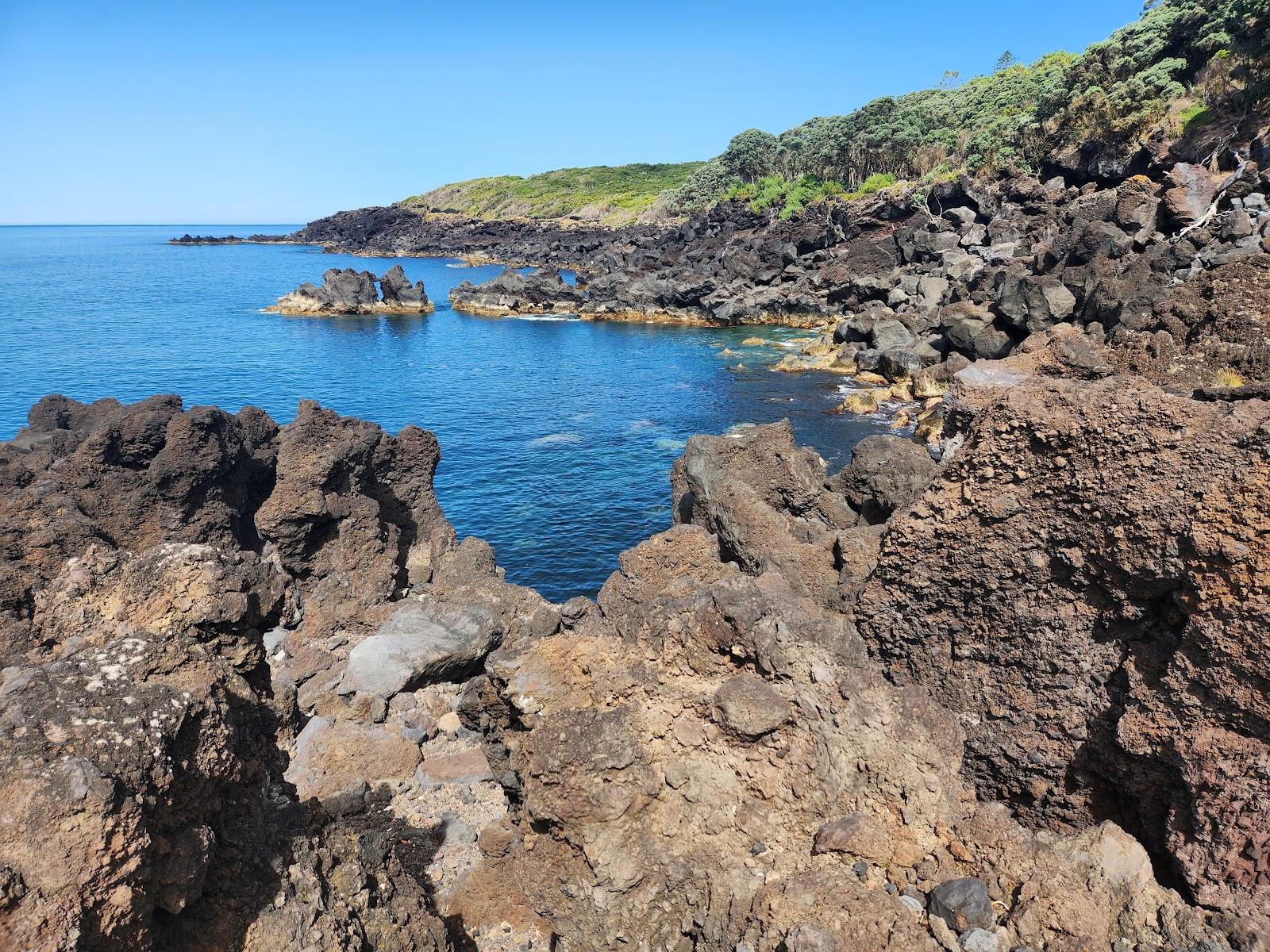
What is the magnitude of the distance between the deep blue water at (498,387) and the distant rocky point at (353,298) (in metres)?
3.39

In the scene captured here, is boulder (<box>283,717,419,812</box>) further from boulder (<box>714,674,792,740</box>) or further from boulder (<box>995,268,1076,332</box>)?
boulder (<box>995,268,1076,332</box>)

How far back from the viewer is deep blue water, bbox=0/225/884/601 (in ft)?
110

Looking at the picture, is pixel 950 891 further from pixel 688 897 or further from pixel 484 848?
pixel 484 848

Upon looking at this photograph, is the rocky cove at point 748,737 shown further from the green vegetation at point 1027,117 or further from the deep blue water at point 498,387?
the green vegetation at point 1027,117

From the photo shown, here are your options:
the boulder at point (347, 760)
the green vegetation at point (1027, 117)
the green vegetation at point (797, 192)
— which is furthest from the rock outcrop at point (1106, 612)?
the green vegetation at point (797, 192)

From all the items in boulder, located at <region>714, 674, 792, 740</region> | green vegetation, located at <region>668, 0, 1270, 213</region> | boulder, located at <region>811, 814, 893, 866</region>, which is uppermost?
green vegetation, located at <region>668, 0, 1270, 213</region>

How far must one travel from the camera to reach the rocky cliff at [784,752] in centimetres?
588

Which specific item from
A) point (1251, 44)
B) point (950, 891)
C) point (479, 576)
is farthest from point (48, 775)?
point (1251, 44)

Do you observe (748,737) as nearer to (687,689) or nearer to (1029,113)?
(687,689)

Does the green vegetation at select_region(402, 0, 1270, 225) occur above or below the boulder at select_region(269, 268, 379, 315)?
above

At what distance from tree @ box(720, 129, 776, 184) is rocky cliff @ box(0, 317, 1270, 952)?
489ft

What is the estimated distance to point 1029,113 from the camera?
89.2m

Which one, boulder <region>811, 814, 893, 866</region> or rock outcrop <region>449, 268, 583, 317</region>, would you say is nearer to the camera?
boulder <region>811, 814, 893, 866</region>

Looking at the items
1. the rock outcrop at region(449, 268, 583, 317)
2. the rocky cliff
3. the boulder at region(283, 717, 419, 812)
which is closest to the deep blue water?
the rock outcrop at region(449, 268, 583, 317)
